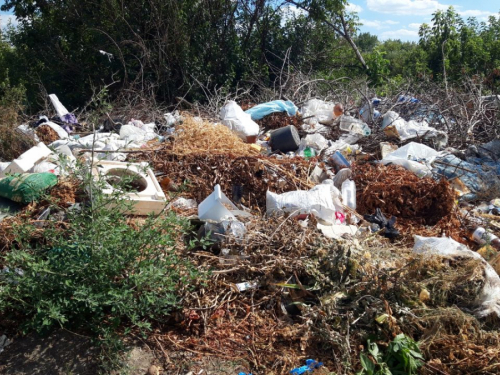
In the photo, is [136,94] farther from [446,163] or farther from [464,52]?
[464,52]

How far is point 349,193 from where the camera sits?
14.5 ft

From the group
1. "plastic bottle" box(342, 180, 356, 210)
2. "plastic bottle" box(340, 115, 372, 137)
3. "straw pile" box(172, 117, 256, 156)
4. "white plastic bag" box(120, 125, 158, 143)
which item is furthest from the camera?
"plastic bottle" box(340, 115, 372, 137)

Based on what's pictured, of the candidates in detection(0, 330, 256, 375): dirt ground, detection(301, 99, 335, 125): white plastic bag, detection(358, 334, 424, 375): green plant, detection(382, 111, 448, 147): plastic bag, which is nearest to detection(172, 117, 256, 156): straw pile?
detection(301, 99, 335, 125): white plastic bag

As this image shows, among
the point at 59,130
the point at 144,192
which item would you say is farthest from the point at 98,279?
the point at 59,130

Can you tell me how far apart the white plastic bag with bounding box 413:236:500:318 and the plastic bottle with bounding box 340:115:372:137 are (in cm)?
275

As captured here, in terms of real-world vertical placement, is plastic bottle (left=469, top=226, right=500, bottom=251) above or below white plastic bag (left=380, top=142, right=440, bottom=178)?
below

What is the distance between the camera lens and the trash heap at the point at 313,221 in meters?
2.72

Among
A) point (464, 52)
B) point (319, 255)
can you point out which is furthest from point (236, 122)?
point (464, 52)

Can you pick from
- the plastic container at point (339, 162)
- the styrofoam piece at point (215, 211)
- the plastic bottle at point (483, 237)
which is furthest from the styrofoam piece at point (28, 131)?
the plastic bottle at point (483, 237)

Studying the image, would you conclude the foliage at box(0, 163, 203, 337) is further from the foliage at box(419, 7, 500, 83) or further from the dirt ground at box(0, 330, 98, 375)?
the foliage at box(419, 7, 500, 83)

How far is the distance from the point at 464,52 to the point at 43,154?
30.3 ft

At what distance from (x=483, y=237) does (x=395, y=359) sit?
1752 mm

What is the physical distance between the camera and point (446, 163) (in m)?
5.09

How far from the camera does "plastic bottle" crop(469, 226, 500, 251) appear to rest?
3.73 metres
